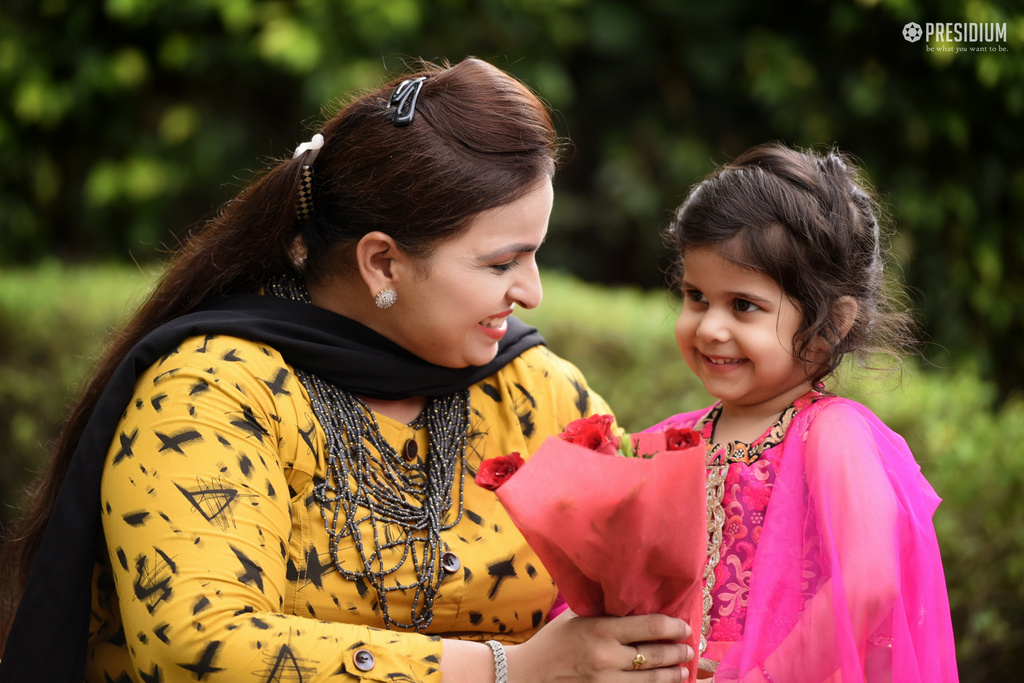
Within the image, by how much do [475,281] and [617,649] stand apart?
0.81 meters

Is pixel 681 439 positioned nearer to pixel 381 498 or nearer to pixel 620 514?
pixel 620 514

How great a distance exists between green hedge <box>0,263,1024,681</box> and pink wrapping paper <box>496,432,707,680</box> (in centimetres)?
122

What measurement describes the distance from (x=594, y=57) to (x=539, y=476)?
180 inches

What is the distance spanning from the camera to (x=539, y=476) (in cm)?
147

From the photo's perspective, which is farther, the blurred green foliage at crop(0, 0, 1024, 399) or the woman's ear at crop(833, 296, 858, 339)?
the blurred green foliage at crop(0, 0, 1024, 399)

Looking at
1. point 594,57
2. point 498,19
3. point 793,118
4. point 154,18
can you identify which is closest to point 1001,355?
point 793,118

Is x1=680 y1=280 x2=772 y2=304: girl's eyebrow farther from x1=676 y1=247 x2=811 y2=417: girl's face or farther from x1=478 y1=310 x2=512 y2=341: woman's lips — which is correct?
x1=478 y1=310 x2=512 y2=341: woman's lips

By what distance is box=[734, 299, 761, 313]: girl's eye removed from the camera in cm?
190

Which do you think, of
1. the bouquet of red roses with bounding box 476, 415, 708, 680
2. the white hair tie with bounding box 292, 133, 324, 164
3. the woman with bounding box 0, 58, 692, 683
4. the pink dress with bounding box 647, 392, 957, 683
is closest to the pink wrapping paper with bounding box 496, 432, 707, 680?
the bouquet of red roses with bounding box 476, 415, 708, 680

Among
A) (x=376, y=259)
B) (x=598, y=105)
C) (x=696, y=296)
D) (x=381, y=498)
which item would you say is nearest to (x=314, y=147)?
(x=376, y=259)

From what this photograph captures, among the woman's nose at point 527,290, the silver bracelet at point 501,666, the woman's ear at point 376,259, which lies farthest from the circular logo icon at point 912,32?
the silver bracelet at point 501,666

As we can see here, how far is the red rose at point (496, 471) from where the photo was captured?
5.01 ft

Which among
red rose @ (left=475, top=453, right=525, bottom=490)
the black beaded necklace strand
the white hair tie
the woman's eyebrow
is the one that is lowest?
the black beaded necklace strand

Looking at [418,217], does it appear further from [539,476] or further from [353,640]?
[353,640]
